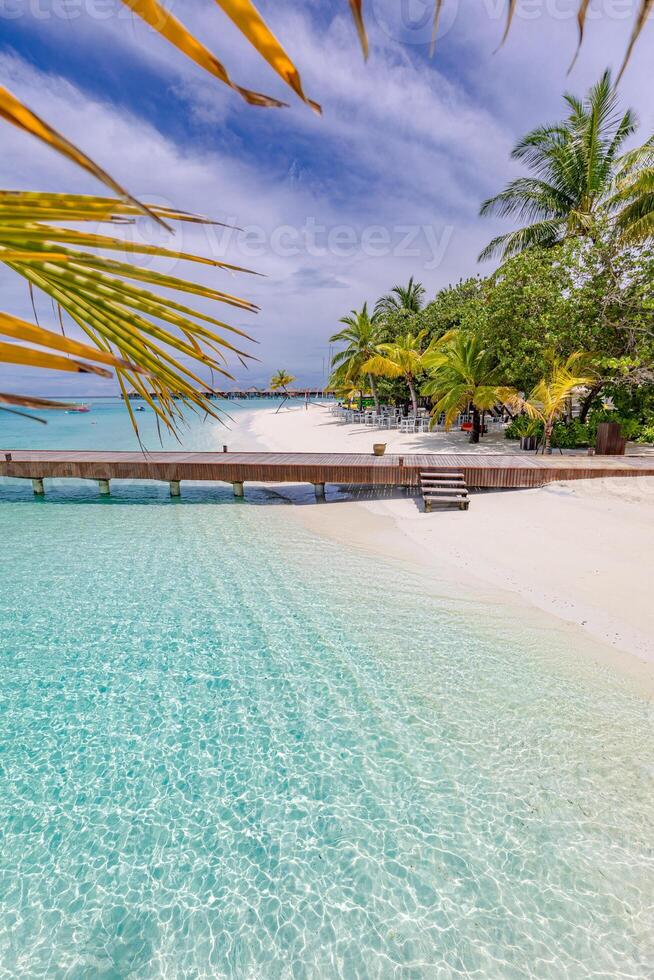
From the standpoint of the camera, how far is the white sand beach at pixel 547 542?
675 centimetres

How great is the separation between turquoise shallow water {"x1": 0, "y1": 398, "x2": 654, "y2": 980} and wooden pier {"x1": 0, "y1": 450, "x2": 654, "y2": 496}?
6.59 metres

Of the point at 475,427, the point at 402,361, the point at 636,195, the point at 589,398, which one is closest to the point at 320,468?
the point at 475,427

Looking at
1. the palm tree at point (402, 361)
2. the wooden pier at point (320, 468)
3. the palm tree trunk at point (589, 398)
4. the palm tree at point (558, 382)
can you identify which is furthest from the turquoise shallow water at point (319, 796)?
the palm tree at point (402, 361)

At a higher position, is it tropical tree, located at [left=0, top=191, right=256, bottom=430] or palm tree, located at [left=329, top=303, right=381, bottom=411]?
palm tree, located at [left=329, top=303, right=381, bottom=411]

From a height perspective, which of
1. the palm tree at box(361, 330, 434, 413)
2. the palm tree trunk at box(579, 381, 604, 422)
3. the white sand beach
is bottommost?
the white sand beach

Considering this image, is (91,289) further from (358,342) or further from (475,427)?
(358,342)

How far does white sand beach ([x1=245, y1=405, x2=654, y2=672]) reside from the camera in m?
6.75

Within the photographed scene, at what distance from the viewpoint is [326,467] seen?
1397 centimetres

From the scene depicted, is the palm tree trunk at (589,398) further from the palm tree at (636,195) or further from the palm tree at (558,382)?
the palm tree at (636,195)

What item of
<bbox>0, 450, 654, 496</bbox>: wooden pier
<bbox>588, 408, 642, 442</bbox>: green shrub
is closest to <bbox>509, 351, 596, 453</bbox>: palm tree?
<bbox>0, 450, 654, 496</bbox>: wooden pier

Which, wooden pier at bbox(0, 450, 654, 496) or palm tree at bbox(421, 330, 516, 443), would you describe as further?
palm tree at bbox(421, 330, 516, 443)

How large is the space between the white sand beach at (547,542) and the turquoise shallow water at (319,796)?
0.92m

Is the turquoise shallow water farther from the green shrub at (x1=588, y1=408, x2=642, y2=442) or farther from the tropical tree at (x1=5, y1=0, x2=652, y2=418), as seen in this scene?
the green shrub at (x1=588, y1=408, x2=642, y2=442)

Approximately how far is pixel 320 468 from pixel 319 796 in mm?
10439
